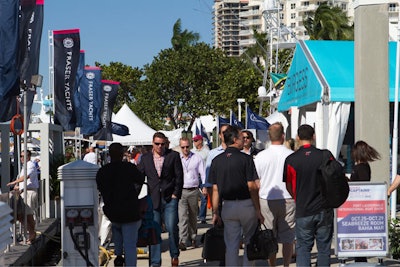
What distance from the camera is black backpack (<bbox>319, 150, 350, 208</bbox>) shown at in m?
9.09

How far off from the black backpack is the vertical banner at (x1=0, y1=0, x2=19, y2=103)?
606 centimetres

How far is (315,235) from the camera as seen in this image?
9516mm

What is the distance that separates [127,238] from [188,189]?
421cm

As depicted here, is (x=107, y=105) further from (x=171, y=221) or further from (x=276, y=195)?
(x=276, y=195)

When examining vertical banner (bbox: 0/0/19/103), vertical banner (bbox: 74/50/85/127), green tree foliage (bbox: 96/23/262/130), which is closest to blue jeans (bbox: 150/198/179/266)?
vertical banner (bbox: 0/0/19/103)

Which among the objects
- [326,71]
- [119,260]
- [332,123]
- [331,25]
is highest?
[331,25]

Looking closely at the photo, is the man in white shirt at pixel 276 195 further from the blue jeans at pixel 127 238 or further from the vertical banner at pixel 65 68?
the vertical banner at pixel 65 68

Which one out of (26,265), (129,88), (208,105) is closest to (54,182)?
(26,265)

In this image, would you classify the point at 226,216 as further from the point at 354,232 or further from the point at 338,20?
the point at 338,20

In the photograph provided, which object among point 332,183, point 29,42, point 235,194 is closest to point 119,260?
point 235,194

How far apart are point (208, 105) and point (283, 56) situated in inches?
297

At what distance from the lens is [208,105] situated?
6569cm

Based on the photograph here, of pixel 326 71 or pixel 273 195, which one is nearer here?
pixel 273 195

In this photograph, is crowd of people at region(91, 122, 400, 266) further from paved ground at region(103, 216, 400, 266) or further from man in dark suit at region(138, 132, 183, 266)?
paved ground at region(103, 216, 400, 266)
